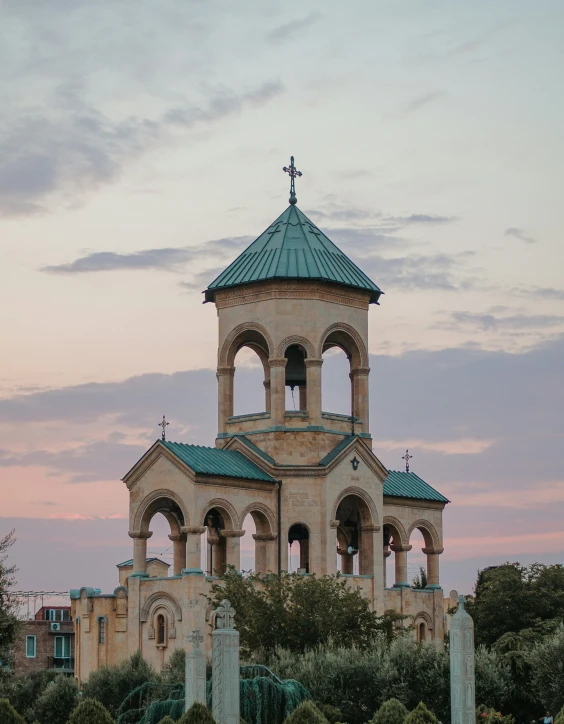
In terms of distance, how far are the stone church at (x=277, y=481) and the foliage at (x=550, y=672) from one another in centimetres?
1191

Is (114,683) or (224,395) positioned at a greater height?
(224,395)

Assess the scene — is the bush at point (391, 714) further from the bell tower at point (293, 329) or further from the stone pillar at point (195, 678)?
the bell tower at point (293, 329)

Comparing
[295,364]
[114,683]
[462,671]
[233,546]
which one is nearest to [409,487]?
[295,364]

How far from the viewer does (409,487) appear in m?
68.9

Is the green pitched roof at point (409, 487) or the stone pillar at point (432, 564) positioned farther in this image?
the stone pillar at point (432, 564)

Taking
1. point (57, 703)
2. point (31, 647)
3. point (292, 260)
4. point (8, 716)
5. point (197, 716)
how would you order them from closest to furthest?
point (197, 716), point (8, 716), point (57, 703), point (292, 260), point (31, 647)

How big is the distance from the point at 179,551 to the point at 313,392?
26.3 feet

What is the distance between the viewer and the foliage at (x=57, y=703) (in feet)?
195

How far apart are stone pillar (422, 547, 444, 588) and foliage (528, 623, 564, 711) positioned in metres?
17.4

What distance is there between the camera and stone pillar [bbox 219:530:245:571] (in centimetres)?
6100

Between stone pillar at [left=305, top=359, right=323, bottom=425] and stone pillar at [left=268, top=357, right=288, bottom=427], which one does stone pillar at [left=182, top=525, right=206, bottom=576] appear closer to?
stone pillar at [left=268, top=357, right=288, bottom=427]

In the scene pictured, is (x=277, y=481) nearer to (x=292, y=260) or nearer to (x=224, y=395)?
(x=224, y=395)

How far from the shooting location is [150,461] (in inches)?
2437

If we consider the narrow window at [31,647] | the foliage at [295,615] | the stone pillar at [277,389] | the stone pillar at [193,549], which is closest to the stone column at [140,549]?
the stone pillar at [193,549]
